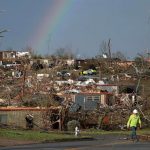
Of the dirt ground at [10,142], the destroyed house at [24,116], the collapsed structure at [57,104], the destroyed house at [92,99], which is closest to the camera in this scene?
the dirt ground at [10,142]

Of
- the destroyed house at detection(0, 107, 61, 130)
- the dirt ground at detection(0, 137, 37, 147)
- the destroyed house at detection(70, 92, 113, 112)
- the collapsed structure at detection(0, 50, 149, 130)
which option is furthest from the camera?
the destroyed house at detection(70, 92, 113, 112)

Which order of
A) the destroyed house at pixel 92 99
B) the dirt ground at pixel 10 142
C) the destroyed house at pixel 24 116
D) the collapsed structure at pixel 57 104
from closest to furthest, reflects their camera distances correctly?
the dirt ground at pixel 10 142 < the destroyed house at pixel 24 116 < the collapsed structure at pixel 57 104 < the destroyed house at pixel 92 99

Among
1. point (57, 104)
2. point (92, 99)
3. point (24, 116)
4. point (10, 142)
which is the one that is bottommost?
point (10, 142)

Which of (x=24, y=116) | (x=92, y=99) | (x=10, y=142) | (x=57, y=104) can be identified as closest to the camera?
(x=10, y=142)

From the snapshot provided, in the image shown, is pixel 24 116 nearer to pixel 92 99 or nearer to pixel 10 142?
pixel 10 142

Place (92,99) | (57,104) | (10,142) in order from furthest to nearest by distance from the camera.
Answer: (92,99)
(57,104)
(10,142)

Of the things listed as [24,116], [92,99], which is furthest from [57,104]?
[92,99]

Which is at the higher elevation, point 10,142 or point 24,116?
point 24,116

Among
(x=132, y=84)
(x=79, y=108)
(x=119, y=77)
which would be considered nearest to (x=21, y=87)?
(x=79, y=108)

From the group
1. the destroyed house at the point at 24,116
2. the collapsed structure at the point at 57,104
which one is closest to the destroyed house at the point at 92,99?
the collapsed structure at the point at 57,104

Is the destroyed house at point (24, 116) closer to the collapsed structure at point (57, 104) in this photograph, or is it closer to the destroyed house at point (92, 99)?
the collapsed structure at point (57, 104)

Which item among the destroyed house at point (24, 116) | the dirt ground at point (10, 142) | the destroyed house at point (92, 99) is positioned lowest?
the dirt ground at point (10, 142)

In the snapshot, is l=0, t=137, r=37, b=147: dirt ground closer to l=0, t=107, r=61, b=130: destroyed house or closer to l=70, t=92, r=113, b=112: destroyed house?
l=0, t=107, r=61, b=130: destroyed house

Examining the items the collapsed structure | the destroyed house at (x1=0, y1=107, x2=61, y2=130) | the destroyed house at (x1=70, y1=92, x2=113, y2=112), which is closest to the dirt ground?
the destroyed house at (x1=0, y1=107, x2=61, y2=130)
